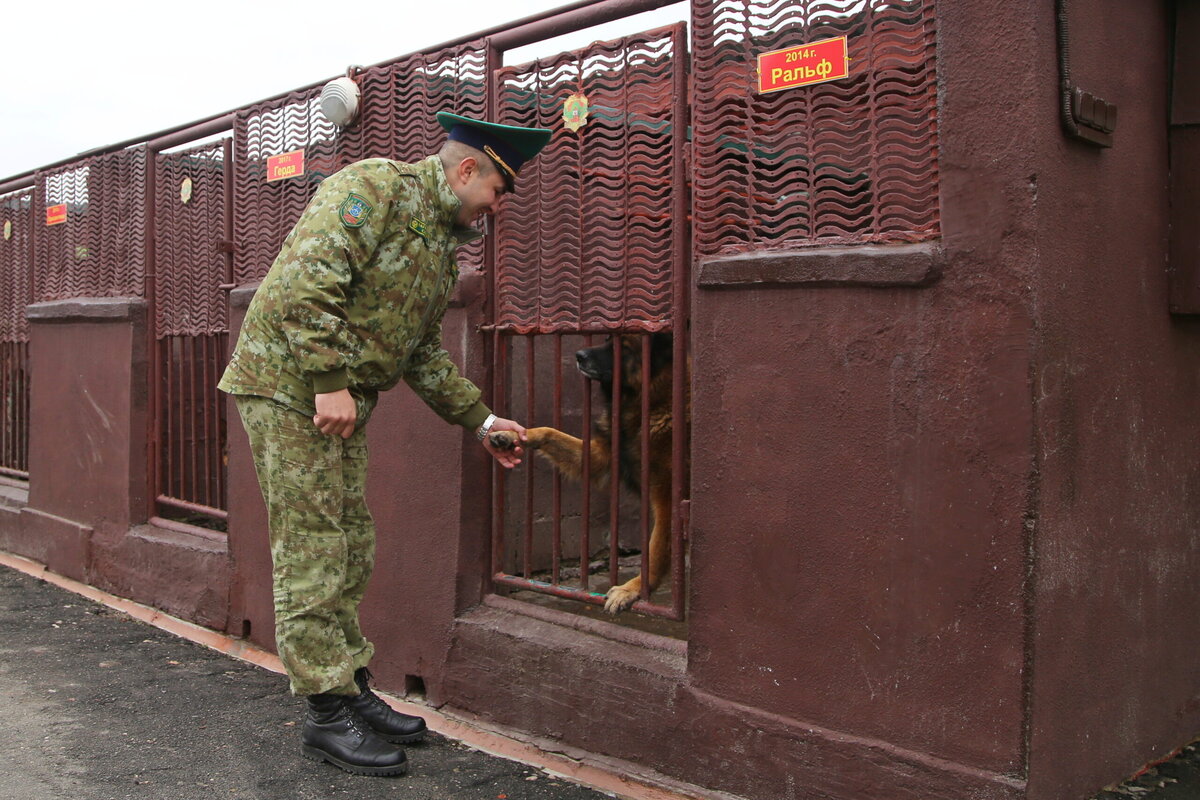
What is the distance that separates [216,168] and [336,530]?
10.5 ft

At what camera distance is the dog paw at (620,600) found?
4.10 meters

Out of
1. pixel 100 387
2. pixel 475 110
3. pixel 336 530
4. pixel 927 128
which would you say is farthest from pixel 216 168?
pixel 927 128

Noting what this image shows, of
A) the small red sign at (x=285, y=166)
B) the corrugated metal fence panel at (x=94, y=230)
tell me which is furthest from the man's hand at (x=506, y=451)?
the corrugated metal fence panel at (x=94, y=230)

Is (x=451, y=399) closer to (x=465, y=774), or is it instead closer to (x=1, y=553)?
(x=465, y=774)

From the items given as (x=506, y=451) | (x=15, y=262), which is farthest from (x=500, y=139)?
(x=15, y=262)

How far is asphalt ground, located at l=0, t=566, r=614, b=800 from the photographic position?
3.27 m

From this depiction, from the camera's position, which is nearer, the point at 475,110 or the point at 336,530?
the point at 336,530

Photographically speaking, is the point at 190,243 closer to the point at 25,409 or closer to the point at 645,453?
the point at 25,409

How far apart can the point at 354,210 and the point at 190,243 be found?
10.5 feet

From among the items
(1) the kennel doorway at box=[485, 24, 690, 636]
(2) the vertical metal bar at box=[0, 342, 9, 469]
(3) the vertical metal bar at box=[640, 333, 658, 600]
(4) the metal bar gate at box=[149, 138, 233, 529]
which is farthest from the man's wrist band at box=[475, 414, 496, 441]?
(2) the vertical metal bar at box=[0, 342, 9, 469]

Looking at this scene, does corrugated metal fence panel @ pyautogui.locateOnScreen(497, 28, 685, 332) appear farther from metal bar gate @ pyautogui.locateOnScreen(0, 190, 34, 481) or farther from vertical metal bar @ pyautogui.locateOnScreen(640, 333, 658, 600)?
metal bar gate @ pyautogui.locateOnScreen(0, 190, 34, 481)

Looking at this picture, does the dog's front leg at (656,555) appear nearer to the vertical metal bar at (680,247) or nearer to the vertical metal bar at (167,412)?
the vertical metal bar at (680,247)

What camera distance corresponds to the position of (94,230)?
661 centimetres

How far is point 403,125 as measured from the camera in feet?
14.5
